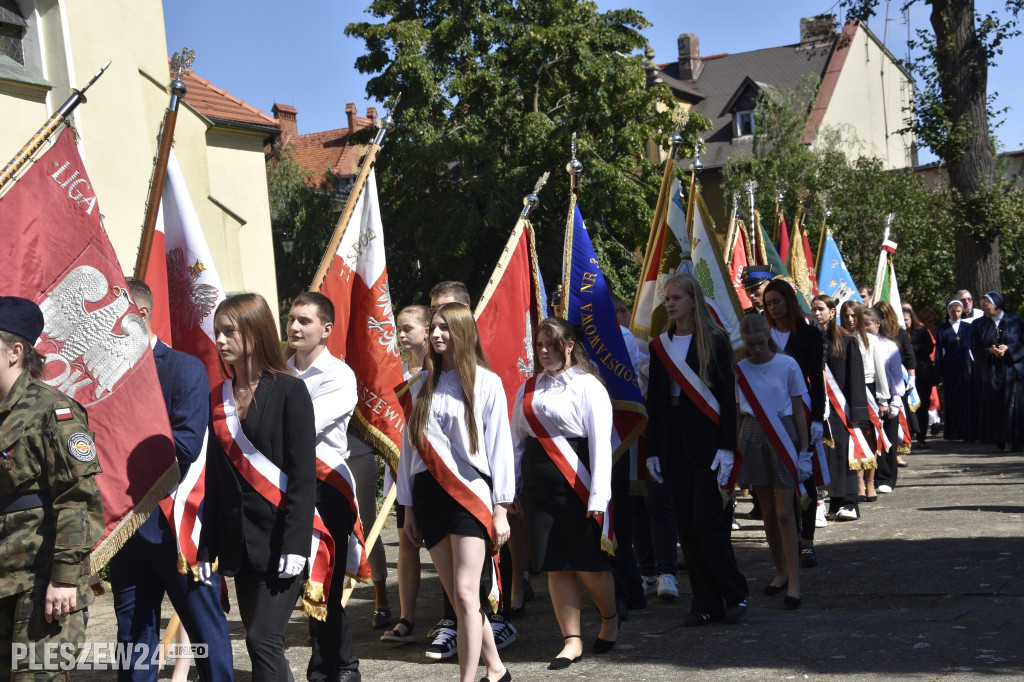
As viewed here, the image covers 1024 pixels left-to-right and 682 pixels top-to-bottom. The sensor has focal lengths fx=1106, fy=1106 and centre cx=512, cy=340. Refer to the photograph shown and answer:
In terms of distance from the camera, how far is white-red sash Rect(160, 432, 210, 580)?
4477 millimetres

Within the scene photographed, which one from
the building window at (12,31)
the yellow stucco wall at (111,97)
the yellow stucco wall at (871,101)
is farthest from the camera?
the yellow stucco wall at (871,101)

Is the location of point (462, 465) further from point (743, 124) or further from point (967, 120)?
point (743, 124)

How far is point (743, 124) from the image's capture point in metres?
43.0

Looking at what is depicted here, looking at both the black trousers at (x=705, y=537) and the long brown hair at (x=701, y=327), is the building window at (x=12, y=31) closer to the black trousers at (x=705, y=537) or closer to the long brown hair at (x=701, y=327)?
the long brown hair at (x=701, y=327)

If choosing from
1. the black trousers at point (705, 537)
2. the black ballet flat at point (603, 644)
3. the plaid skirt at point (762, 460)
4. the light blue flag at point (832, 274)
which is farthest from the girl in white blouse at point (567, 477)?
the light blue flag at point (832, 274)

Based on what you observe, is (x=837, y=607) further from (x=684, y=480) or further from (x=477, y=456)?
(x=477, y=456)


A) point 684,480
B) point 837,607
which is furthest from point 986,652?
point 684,480

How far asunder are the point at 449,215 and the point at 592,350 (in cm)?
2009

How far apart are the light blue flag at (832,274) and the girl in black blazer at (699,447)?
7.40 m

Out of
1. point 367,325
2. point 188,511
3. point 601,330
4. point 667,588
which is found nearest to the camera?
point 188,511

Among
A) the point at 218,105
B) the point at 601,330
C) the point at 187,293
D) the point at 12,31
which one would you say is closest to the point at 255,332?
the point at 187,293

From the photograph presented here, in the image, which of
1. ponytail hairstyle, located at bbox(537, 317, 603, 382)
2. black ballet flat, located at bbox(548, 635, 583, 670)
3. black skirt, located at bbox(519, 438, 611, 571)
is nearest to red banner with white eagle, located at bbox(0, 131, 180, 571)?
black skirt, located at bbox(519, 438, 611, 571)

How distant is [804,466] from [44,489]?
15.4 feet

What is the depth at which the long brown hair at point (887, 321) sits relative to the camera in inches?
460
